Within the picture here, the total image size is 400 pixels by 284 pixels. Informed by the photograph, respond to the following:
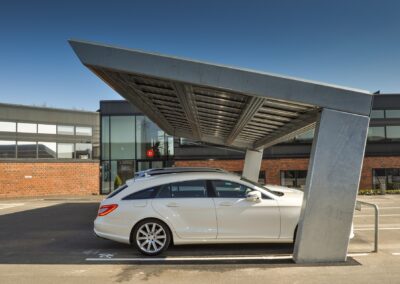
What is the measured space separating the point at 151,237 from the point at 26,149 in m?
25.6

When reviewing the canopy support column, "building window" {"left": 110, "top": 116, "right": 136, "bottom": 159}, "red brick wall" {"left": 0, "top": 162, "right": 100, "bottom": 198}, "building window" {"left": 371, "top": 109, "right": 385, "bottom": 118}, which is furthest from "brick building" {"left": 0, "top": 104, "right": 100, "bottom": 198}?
"building window" {"left": 371, "top": 109, "right": 385, "bottom": 118}

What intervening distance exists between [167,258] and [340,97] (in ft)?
13.3

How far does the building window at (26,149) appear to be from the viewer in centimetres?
2978

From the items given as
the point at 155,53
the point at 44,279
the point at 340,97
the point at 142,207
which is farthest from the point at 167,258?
the point at 340,97

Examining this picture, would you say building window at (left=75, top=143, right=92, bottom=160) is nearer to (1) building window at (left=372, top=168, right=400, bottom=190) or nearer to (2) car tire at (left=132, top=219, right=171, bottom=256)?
(1) building window at (left=372, top=168, right=400, bottom=190)

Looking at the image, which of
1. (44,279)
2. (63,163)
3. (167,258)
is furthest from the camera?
(63,163)

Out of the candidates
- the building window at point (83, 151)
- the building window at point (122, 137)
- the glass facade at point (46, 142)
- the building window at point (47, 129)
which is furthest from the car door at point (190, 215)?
the building window at point (47, 129)

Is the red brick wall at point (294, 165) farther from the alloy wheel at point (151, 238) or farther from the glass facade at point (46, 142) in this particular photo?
the alloy wheel at point (151, 238)

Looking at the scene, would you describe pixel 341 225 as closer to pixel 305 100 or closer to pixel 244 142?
pixel 305 100

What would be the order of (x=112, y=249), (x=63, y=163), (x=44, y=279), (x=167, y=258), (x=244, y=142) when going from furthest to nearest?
(x=63, y=163) → (x=244, y=142) → (x=112, y=249) → (x=167, y=258) → (x=44, y=279)

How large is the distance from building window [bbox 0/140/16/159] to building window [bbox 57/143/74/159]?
3.17m

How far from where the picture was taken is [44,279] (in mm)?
6012

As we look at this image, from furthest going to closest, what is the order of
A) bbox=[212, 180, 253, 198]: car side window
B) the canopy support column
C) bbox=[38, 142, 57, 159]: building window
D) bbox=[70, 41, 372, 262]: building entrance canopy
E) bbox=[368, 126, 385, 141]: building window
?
bbox=[38, 142, 57, 159]: building window < bbox=[368, 126, 385, 141]: building window < the canopy support column < bbox=[212, 180, 253, 198]: car side window < bbox=[70, 41, 372, 262]: building entrance canopy

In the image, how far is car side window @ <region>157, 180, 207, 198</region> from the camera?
7.66 metres
